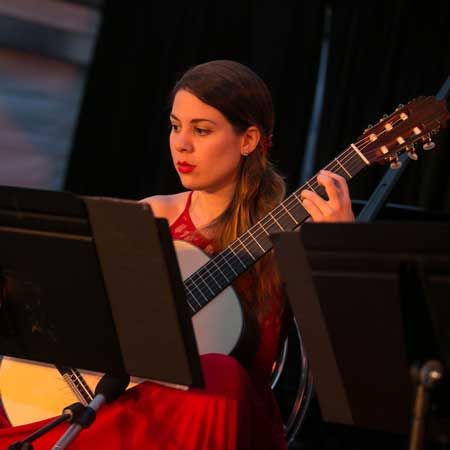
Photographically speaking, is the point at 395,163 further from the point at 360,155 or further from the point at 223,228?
the point at 223,228

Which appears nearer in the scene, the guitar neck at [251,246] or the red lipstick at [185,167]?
the guitar neck at [251,246]

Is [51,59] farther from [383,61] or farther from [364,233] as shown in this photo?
[364,233]

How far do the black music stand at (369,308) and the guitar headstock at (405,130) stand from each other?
761 millimetres

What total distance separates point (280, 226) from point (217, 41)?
7.06 feet

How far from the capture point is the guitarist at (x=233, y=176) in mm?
2693

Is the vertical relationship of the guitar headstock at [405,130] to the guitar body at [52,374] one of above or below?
above

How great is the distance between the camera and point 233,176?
2.83 meters

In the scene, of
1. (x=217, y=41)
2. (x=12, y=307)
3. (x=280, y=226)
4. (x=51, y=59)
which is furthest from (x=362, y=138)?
(x=51, y=59)

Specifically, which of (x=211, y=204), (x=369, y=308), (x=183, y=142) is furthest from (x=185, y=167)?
(x=369, y=308)

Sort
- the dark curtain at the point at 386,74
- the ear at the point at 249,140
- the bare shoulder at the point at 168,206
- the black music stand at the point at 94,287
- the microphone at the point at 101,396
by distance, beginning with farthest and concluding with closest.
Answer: the dark curtain at the point at 386,74
the bare shoulder at the point at 168,206
the ear at the point at 249,140
the microphone at the point at 101,396
the black music stand at the point at 94,287

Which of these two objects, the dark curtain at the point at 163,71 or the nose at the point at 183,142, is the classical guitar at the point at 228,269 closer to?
the nose at the point at 183,142

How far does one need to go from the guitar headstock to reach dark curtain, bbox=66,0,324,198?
1802 millimetres

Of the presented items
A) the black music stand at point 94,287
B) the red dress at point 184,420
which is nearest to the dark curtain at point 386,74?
the red dress at point 184,420

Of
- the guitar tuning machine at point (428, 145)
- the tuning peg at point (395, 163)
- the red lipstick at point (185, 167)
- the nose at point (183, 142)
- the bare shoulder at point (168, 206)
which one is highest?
A: the guitar tuning machine at point (428, 145)
